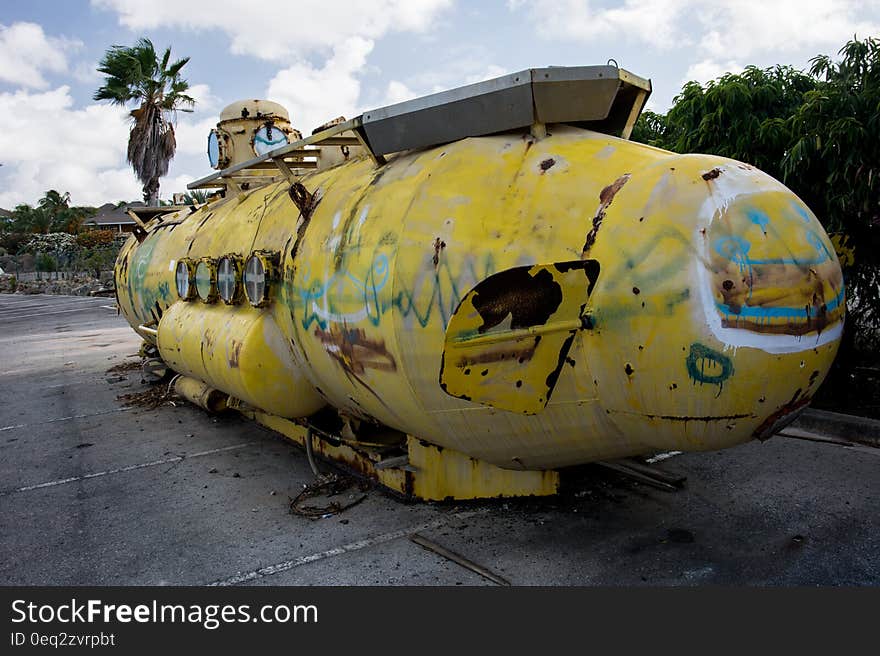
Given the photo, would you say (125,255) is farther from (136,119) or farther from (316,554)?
(136,119)

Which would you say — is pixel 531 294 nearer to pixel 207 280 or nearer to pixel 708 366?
pixel 708 366

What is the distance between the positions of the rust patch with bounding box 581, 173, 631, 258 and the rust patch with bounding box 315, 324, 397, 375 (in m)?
1.17

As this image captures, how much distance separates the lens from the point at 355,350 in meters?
3.70

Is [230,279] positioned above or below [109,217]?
below

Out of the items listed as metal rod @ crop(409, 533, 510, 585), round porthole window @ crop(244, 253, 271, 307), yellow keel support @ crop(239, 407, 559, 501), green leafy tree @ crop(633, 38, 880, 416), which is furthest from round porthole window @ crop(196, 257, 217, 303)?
green leafy tree @ crop(633, 38, 880, 416)

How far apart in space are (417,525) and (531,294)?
73.6 inches

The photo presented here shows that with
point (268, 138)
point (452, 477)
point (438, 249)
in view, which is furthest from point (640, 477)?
point (268, 138)

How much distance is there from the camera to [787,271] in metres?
2.67

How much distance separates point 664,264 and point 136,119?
24.6 metres

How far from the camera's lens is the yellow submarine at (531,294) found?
2.71 meters

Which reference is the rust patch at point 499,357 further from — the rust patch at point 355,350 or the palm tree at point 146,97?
the palm tree at point 146,97

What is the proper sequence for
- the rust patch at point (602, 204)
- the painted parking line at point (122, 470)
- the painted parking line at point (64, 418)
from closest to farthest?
the rust patch at point (602, 204), the painted parking line at point (122, 470), the painted parking line at point (64, 418)

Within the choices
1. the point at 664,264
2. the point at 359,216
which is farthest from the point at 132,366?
the point at 664,264

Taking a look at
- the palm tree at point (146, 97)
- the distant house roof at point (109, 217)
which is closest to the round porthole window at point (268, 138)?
the palm tree at point (146, 97)
